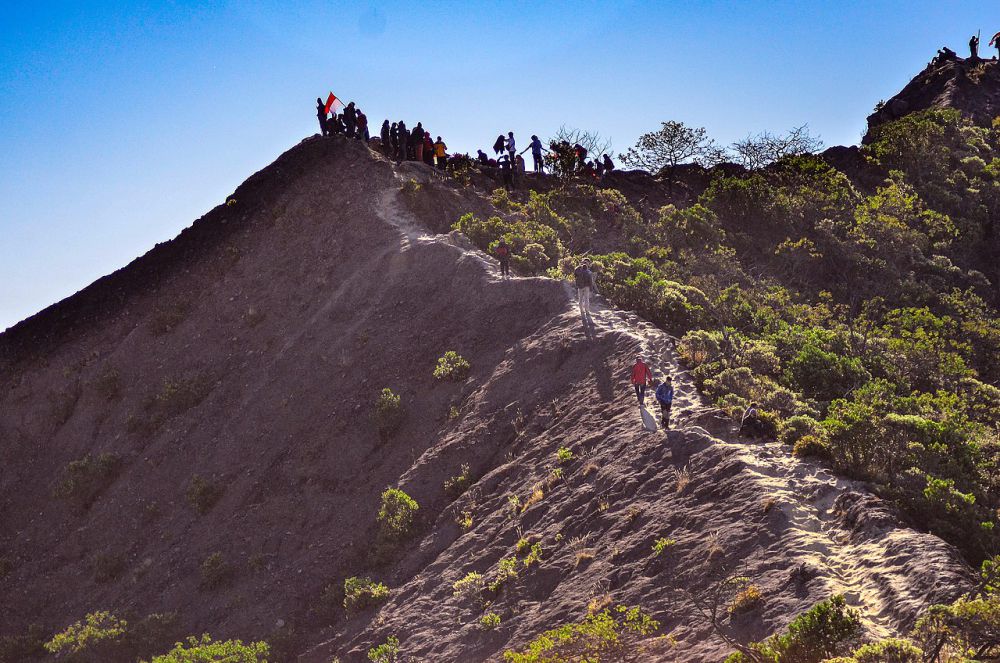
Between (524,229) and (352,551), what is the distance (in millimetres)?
15065

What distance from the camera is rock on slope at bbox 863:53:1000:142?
2004 inches

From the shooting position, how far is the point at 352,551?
74.8 ft

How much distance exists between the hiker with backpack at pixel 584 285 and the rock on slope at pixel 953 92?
98.0 feet

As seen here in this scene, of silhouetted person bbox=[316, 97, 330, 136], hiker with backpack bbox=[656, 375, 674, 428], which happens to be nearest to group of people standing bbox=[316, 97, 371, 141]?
silhouetted person bbox=[316, 97, 330, 136]

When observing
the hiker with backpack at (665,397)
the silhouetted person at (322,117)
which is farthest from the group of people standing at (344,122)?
the hiker with backpack at (665,397)

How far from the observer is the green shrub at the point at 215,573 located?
23.6 meters

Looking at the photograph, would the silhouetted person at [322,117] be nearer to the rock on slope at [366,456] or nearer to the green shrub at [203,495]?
the rock on slope at [366,456]

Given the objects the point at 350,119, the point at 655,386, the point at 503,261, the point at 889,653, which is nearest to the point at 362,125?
the point at 350,119

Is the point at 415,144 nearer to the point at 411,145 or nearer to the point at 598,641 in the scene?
the point at 411,145

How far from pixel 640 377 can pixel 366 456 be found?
Answer: 8.61 metres

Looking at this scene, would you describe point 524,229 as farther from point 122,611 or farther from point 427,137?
point 122,611

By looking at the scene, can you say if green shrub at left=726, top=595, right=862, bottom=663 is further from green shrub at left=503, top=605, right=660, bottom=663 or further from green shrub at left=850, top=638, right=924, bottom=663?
green shrub at left=503, top=605, right=660, bottom=663

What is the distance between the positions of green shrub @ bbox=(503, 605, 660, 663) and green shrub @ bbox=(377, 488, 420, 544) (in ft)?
22.4

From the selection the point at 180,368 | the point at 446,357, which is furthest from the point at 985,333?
the point at 180,368
